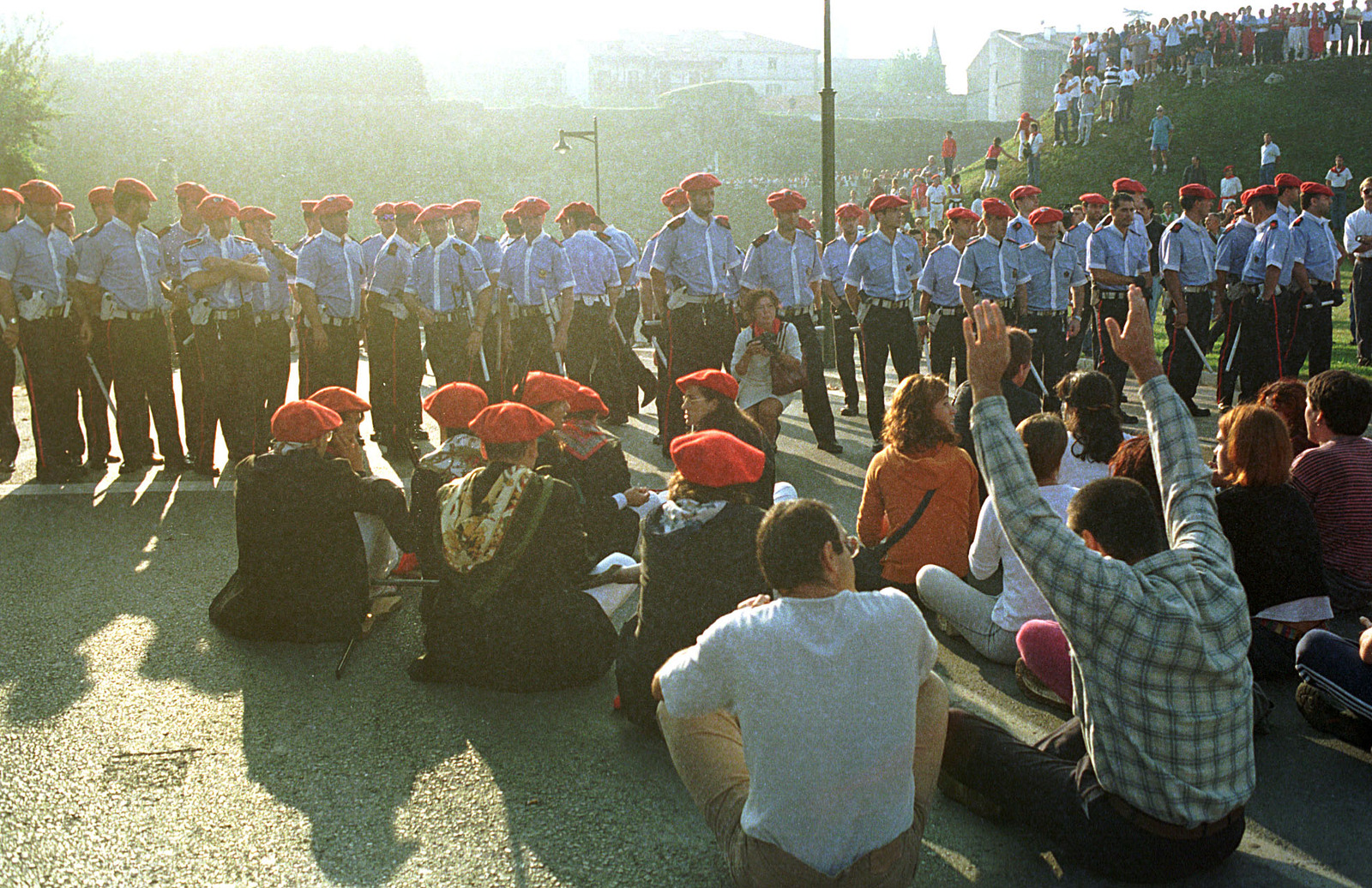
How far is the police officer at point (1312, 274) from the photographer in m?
10.8

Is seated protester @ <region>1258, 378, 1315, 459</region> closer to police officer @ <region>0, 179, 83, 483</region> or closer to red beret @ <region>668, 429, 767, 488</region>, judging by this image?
red beret @ <region>668, 429, 767, 488</region>

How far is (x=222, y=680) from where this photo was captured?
16.6 feet

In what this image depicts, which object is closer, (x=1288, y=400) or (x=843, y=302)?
(x=1288, y=400)

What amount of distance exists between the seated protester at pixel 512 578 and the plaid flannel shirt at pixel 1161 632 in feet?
6.47

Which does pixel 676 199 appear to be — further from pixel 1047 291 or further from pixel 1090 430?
pixel 1090 430

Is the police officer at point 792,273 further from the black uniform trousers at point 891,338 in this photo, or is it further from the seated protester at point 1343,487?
the seated protester at point 1343,487

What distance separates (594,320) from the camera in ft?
37.9

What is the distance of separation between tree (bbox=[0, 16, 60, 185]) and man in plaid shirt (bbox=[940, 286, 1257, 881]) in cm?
4172

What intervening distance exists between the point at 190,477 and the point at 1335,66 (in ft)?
140

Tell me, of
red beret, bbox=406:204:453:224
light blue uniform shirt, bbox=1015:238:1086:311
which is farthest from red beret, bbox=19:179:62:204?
light blue uniform shirt, bbox=1015:238:1086:311

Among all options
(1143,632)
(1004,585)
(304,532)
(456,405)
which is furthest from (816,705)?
(456,405)

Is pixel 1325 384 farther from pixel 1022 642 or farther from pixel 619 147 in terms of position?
pixel 619 147

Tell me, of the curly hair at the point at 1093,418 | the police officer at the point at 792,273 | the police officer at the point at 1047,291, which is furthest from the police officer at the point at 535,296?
the curly hair at the point at 1093,418

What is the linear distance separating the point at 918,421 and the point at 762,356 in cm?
371
